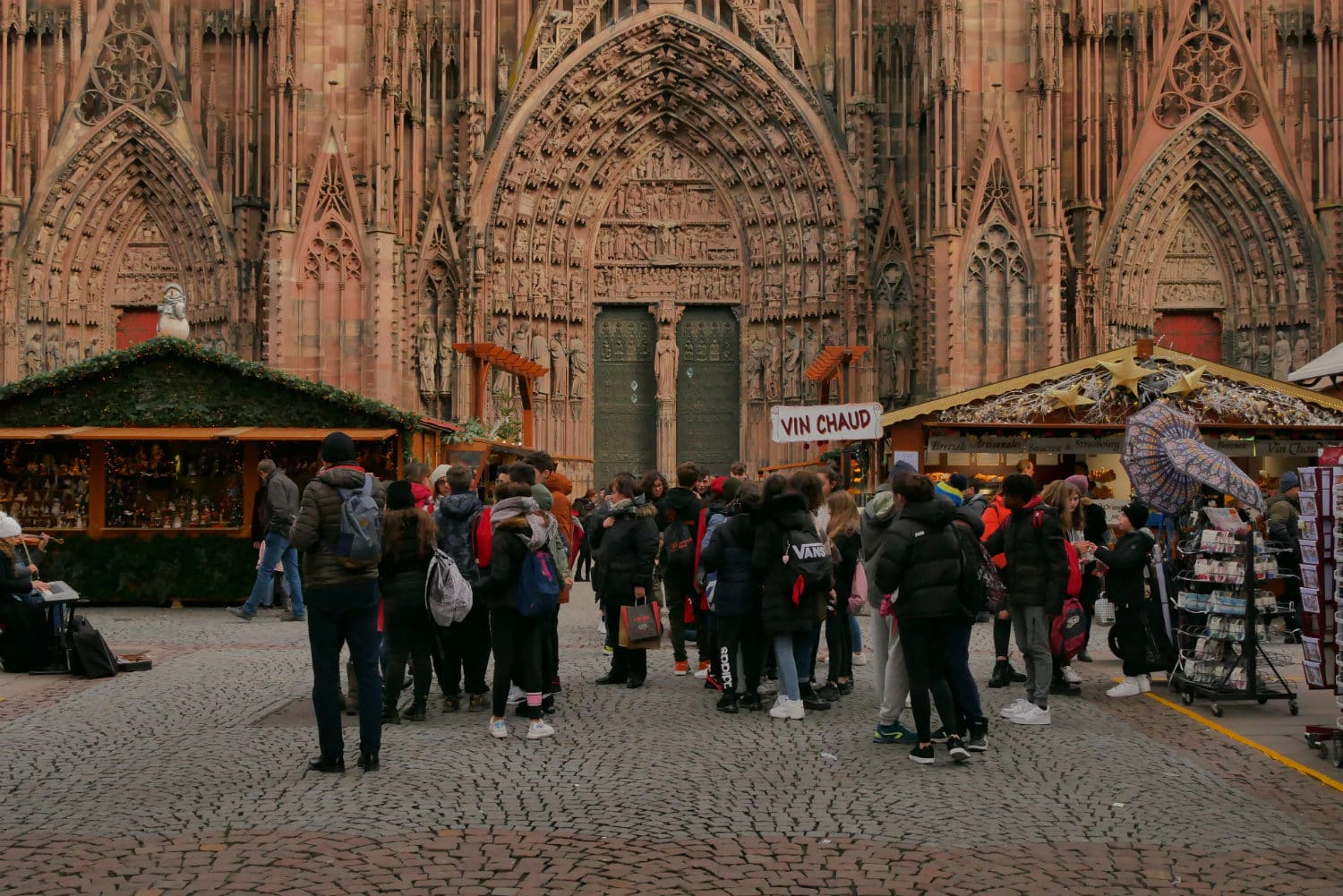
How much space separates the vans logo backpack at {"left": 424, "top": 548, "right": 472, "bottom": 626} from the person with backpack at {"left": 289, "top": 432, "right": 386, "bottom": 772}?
34.1 inches

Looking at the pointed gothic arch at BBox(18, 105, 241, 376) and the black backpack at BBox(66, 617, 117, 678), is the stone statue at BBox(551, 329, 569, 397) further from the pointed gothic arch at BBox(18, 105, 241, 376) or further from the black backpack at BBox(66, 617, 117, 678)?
the black backpack at BBox(66, 617, 117, 678)

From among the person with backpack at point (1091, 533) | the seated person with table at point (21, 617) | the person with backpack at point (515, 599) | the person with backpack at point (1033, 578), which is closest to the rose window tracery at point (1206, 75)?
the person with backpack at point (1091, 533)

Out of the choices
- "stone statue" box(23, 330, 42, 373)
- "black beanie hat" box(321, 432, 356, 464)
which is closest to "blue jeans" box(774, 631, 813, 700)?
"black beanie hat" box(321, 432, 356, 464)

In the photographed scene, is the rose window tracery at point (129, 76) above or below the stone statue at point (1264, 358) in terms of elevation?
above

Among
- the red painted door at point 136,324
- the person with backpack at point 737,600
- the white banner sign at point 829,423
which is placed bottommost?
the person with backpack at point 737,600

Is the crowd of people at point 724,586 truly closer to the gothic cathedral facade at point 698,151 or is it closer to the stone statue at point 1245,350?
the gothic cathedral facade at point 698,151

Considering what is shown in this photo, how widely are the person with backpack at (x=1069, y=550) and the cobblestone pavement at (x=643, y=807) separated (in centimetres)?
60

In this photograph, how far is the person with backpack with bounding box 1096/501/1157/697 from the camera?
912 centimetres

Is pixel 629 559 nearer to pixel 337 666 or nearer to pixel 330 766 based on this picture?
pixel 337 666

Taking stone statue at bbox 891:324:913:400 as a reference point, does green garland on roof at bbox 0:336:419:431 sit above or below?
below

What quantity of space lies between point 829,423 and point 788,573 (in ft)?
27.4

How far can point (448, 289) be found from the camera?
997 inches

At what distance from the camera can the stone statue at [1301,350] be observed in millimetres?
24609

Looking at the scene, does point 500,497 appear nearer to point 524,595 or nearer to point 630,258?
point 524,595
